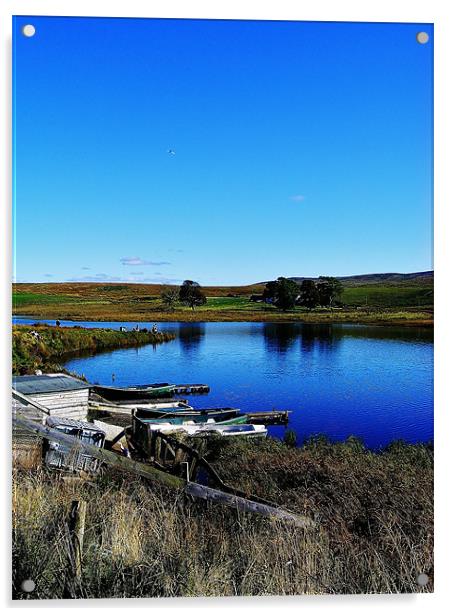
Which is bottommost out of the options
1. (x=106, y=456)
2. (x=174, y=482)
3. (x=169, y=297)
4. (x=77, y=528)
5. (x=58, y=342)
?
(x=77, y=528)

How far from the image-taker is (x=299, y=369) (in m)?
3.84

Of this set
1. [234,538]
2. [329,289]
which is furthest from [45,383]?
[329,289]

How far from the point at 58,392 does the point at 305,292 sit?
1.67 meters

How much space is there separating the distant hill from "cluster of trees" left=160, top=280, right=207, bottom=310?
582mm

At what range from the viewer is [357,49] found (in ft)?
11.8

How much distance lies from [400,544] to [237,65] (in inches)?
114

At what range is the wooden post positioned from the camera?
10.1ft

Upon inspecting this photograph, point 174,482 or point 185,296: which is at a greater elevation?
point 185,296

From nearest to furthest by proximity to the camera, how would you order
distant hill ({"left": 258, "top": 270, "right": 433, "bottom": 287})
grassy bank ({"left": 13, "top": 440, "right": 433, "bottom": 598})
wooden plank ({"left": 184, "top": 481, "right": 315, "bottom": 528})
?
1. grassy bank ({"left": 13, "top": 440, "right": 433, "bottom": 598})
2. wooden plank ({"left": 184, "top": 481, "right": 315, "bottom": 528})
3. distant hill ({"left": 258, "top": 270, "right": 433, "bottom": 287})

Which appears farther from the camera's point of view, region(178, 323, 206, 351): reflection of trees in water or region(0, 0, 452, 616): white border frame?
region(178, 323, 206, 351): reflection of trees in water

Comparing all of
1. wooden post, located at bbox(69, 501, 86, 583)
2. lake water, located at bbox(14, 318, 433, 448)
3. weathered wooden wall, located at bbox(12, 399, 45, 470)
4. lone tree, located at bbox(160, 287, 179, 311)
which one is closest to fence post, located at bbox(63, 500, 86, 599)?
wooden post, located at bbox(69, 501, 86, 583)

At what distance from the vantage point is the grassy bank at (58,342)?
3754 mm

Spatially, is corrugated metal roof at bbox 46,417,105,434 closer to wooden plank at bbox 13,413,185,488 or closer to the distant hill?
wooden plank at bbox 13,413,185,488
